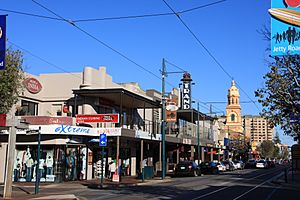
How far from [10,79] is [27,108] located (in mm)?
12827

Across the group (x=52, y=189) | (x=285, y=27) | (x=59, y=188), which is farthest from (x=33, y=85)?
(x=285, y=27)

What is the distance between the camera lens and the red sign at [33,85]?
33434 mm

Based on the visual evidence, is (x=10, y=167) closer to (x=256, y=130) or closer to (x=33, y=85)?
(x=33, y=85)

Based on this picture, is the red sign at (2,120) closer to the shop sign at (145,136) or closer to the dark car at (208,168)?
the shop sign at (145,136)

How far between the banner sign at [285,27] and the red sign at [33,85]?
2453cm

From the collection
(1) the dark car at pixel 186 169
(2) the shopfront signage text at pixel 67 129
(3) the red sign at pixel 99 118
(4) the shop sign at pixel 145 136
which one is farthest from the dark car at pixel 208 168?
(2) the shopfront signage text at pixel 67 129

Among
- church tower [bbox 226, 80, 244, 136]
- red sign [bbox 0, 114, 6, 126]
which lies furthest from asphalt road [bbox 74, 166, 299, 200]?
church tower [bbox 226, 80, 244, 136]

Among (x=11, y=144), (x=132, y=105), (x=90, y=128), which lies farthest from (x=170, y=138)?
(x=11, y=144)

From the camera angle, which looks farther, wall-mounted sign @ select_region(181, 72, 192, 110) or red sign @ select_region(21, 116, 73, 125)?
wall-mounted sign @ select_region(181, 72, 192, 110)

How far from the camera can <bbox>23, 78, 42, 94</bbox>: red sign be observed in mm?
33434

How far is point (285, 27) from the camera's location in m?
11.9

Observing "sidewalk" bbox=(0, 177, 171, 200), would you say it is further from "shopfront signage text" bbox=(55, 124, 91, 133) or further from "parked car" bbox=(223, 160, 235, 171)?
"parked car" bbox=(223, 160, 235, 171)

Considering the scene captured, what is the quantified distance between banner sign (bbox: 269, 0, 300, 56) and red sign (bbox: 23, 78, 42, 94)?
24.5 metres

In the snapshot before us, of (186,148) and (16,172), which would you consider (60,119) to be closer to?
(16,172)
